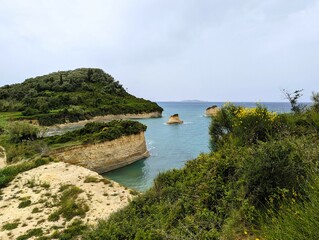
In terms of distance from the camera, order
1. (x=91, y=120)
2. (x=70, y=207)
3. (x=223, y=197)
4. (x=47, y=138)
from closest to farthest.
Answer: (x=223, y=197) → (x=70, y=207) → (x=47, y=138) → (x=91, y=120)

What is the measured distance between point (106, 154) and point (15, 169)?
9.61 meters

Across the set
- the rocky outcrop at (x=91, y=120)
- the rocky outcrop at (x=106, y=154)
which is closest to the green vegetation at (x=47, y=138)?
the rocky outcrop at (x=106, y=154)

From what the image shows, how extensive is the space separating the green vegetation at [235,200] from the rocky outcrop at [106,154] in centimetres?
1556

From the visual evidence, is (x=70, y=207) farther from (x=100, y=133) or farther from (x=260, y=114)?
(x=100, y=133)

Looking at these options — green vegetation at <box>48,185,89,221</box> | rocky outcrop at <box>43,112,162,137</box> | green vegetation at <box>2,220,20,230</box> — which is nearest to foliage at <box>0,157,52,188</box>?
green vegetation at <box>48,185,89,221</box>

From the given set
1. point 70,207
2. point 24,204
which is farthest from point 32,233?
point 24,204

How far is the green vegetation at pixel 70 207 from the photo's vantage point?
9.05 metres

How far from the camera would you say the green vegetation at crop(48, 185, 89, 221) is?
9055 millimetres

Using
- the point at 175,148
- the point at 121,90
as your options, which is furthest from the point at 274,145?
the point at 121,90

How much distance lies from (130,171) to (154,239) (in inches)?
711

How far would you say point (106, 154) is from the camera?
2389 cm

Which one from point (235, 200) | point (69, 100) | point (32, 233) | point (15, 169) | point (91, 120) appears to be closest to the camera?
point (235, 200)

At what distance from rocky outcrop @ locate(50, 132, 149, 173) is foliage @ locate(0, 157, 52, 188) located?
3.59 metres

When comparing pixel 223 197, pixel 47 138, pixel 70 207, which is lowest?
pixel 70 207
